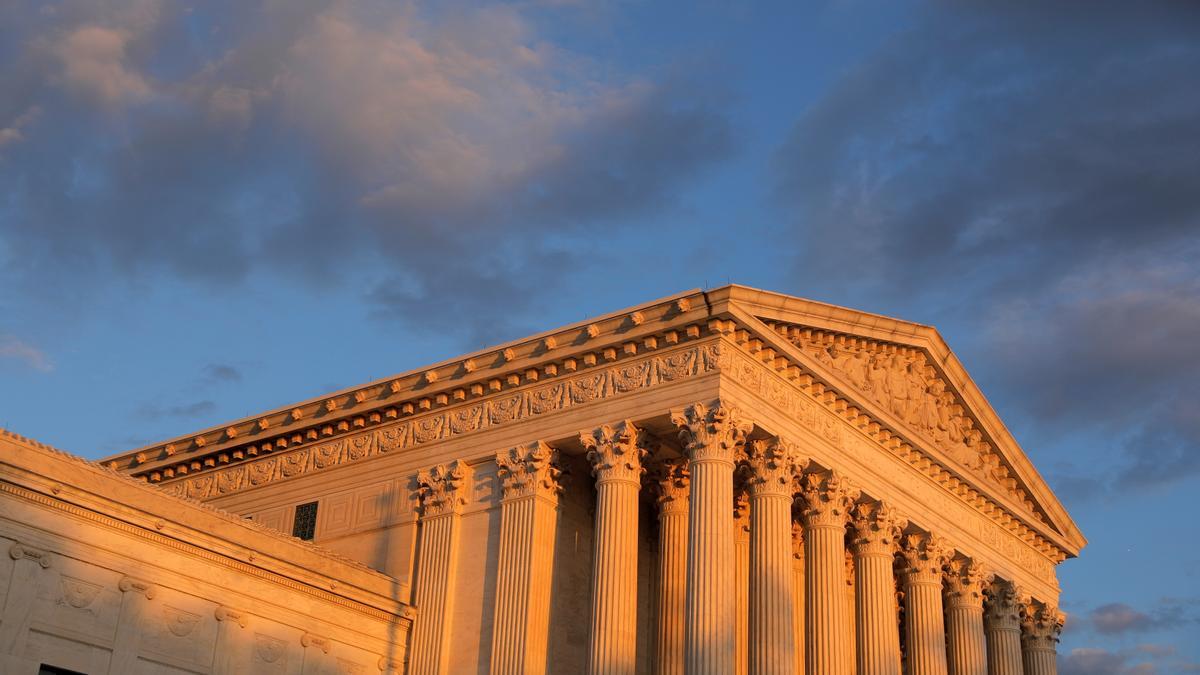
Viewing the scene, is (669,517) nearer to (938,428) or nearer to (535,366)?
(535,366)

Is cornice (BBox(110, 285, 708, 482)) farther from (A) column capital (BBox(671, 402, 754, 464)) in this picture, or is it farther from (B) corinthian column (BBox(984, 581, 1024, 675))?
(B) corinthian column (BBox(984, 581, 1024, 675))

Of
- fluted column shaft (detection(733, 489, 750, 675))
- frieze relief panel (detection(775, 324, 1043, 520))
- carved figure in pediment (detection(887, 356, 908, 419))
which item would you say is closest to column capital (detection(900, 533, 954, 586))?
frieze relief panel (detection(775, 324, 1043, 520))

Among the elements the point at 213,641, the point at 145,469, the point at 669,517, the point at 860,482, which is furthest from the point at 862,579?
the point at 145,469

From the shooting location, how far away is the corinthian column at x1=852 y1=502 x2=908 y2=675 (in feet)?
129

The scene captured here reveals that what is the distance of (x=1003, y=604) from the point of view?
4722 cm

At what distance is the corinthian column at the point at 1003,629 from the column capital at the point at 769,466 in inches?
546

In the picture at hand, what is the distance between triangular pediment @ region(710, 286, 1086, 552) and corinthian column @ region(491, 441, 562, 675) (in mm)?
7042

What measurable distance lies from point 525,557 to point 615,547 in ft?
8.94

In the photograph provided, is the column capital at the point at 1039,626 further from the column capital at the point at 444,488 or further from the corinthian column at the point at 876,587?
the column capital at the point at 444,488

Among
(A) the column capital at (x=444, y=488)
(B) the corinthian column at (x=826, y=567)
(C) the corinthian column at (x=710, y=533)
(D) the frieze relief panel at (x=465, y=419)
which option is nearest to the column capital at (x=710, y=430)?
(C) the corinthian column at (x=710, y=533)

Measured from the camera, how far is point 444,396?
4016 cm

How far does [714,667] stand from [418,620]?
30.9 ft

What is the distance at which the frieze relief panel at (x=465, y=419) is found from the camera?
3603cm

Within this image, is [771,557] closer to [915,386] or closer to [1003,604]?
[915,386]
